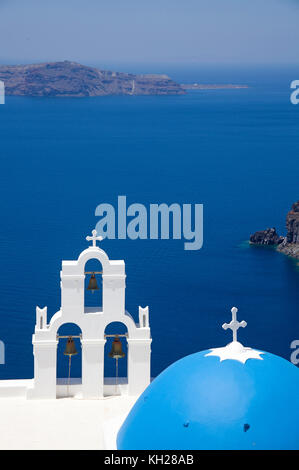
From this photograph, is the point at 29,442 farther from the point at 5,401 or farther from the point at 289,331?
the point at 289,331

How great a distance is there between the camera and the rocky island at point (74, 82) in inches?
5221

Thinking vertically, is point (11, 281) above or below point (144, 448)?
above

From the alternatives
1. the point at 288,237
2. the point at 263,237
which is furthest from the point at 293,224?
the point at 263,237

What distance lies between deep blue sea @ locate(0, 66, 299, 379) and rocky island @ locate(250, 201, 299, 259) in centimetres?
73

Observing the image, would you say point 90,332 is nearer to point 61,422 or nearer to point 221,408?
point 61,422

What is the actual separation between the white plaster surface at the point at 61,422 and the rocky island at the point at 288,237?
2101 inches

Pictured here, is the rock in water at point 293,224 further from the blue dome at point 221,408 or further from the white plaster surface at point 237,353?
the blue dome at point 221,408

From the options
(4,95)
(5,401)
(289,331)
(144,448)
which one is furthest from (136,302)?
(4,95)

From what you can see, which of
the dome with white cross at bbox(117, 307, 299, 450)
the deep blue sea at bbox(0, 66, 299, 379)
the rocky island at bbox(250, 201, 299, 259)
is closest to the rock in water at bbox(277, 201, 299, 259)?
the rocky island at bbox(250, 201, 299, 259)

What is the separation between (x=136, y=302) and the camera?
52.2 metres

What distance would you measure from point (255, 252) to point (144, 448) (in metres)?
55.9

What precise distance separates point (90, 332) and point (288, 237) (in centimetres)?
5449

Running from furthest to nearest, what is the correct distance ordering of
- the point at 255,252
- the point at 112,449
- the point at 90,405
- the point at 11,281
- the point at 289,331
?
1. the point at 255,252
2. the point at 11,281
3. the point at 289,331
4. the point at 90,405
5. the point at 112,449
